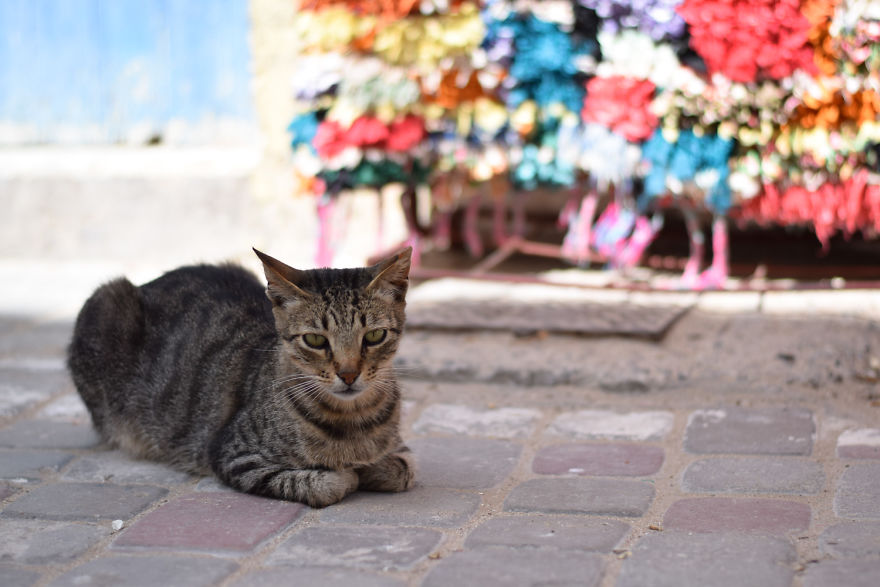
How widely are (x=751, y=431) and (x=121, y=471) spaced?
216 cm

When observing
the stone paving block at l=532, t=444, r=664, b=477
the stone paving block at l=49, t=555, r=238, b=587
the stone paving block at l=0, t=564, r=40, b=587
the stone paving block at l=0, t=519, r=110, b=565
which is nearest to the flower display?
the stone paving block at l=532, t=444, r=664, b=477

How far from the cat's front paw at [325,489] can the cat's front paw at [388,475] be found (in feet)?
0.32

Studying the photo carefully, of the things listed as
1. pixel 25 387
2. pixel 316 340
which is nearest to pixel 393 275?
pixel 316 340

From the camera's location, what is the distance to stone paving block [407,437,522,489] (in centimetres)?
330

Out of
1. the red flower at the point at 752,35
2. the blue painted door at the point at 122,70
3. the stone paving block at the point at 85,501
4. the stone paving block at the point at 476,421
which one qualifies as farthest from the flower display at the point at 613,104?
the stone paving block at the point at 85,501

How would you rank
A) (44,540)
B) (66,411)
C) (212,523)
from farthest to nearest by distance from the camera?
(66,411), (212,523), (44,540)

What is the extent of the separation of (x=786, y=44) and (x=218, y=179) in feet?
12.7

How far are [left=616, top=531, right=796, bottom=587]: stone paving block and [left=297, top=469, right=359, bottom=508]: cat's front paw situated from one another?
2.90 ft

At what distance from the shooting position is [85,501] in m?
3.14

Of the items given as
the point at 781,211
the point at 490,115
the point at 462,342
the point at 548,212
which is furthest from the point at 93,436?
the point at 548,212

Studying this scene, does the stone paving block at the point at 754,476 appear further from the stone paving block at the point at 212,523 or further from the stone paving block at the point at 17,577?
the stone paving block at the point at 17,577

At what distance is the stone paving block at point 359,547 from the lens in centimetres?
265

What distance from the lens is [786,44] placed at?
4.73 m

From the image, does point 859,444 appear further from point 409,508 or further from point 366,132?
point 366,132
